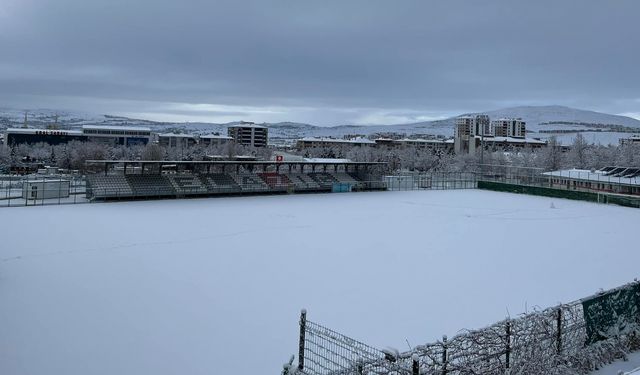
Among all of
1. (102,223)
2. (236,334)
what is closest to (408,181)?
(102,223)

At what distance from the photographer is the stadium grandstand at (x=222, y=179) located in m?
28.8

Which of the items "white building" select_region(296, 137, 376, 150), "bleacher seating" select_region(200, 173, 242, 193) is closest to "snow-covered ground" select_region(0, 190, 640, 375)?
"bleacher seating" select_region(200, 173, 242, 193)

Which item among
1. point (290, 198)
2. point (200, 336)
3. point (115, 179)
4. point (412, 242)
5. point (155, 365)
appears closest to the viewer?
point (155, 365)

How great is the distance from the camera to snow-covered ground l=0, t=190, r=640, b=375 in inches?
320

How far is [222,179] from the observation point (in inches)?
1309

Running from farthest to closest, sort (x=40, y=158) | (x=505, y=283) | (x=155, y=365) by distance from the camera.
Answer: (x=40, y=158) → (x=505, y=283) → (x=155, y=365)

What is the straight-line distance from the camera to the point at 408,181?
132 ft

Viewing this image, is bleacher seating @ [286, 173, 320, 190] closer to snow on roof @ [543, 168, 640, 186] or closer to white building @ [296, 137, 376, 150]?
snow on roof @ [543, 168, 640, 186]

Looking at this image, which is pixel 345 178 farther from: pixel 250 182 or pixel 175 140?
pixel 175 140

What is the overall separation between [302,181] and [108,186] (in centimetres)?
1282

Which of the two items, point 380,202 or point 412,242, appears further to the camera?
point 380,202

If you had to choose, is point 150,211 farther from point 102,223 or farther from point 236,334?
point 236,334

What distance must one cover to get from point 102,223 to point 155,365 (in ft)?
46.4

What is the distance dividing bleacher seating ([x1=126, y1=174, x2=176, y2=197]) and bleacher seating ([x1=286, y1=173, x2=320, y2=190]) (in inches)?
337
